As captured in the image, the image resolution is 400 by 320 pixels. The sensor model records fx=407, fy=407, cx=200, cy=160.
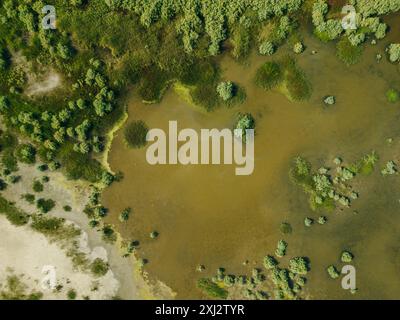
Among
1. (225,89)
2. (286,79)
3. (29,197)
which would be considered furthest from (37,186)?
(286,79)

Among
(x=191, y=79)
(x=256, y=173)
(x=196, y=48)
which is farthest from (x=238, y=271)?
(x=196, y=48)

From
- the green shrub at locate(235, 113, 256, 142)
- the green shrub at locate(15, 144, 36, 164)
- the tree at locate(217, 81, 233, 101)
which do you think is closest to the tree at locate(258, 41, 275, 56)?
the tree at locate(217, 81, 233, 101)

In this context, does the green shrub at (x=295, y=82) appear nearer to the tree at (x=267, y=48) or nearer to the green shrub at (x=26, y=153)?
the tree at (x=267, y=48)

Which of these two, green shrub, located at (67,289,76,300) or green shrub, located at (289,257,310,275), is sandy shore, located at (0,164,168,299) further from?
green shrub, located at (289,257,310,275)

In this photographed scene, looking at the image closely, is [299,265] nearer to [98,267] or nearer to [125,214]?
[125,214]

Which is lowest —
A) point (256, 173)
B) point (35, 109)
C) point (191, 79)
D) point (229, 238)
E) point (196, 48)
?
point (229, 238)

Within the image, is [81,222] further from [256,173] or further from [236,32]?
[236,32]
